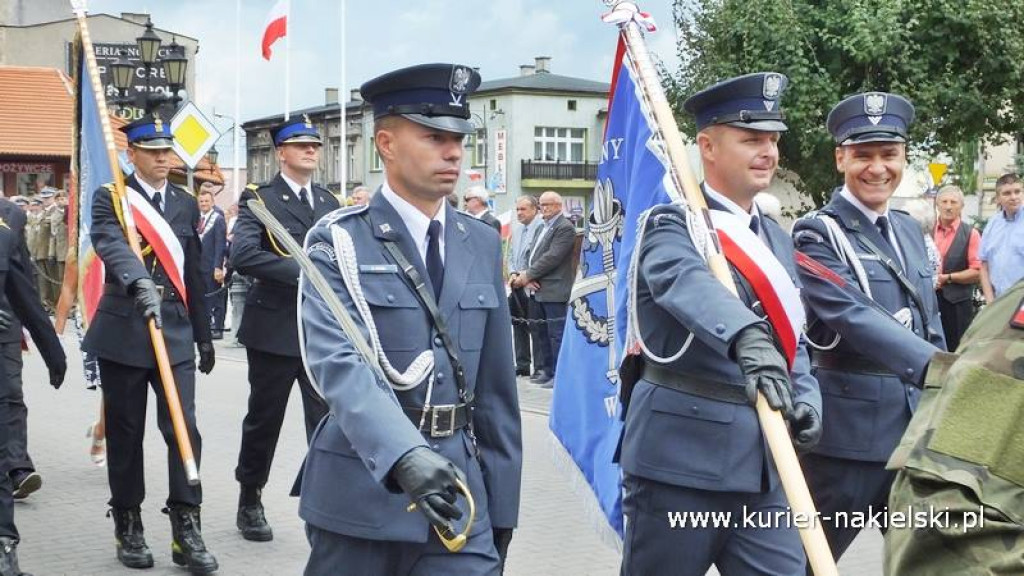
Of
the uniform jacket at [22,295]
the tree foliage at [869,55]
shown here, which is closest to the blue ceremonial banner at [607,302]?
the uniform jacket at [22,295]

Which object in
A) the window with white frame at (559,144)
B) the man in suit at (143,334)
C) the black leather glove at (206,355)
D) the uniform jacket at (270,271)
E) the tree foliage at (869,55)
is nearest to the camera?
the man in suit at (143,334)

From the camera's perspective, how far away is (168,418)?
22.9 ft

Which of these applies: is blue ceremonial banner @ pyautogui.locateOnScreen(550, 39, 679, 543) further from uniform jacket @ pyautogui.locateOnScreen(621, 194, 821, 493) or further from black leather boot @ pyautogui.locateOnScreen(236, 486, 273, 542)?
black leather boot @ pyautogui.locateOnScreen(236, 486, 273, 542)

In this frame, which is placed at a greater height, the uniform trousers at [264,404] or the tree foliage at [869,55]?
the tree foliage at [869,55]

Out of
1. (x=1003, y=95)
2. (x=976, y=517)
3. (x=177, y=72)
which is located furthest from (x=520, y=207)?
(x=976, y=517)

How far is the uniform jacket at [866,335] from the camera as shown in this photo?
195 inches

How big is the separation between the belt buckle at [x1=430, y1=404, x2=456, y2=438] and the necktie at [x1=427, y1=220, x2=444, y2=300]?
0.35m

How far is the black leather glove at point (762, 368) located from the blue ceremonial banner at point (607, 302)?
1375 mm

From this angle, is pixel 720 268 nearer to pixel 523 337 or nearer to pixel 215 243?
pixel 523 337

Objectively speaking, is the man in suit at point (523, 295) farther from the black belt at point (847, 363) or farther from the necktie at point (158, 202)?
the black belt at point (847, 363)

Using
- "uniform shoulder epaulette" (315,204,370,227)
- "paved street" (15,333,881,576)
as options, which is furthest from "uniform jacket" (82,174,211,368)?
"uniform shoulder epaulette" (315,204,370,227)

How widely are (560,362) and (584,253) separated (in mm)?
457

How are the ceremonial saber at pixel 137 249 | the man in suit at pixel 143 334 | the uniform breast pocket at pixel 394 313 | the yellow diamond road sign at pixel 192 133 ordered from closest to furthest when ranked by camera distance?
the uniform breast pocket at pixel 394 313, the ceremonial saber at pixel 137 249, the man in suit at pixel 143 334, the yellow diamond road sign at pixel 192 133

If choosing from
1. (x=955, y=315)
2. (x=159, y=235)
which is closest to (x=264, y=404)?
(x=159, y=235)
